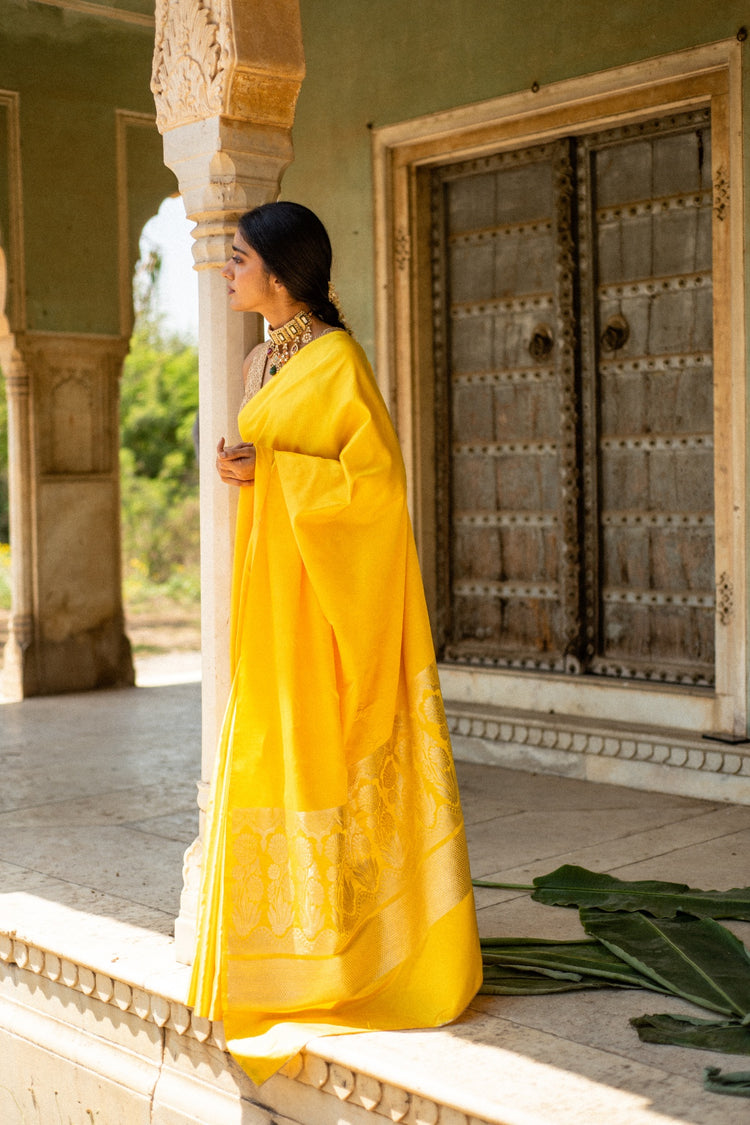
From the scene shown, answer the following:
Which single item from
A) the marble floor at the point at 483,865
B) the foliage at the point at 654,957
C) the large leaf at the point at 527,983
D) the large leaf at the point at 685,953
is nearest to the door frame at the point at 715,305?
the marble floor at the point at 483,865

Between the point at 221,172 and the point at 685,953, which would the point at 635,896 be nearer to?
the point at 685,953

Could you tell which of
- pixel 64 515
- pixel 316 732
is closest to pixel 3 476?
pixel 64 515

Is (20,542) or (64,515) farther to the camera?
(64,515)

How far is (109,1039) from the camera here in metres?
3.47

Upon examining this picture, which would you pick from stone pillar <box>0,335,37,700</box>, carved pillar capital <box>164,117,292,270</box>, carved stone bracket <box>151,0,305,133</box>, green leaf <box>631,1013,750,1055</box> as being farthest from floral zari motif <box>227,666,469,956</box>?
stone pillar <box>0,335,37,700</box>

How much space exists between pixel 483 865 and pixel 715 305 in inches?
95.4

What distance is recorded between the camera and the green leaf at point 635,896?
3641mm

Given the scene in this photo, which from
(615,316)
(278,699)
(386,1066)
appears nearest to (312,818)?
(278,699)

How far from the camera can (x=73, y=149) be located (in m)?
8.32

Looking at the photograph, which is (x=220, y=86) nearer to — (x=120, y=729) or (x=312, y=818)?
(x=312, y=818)

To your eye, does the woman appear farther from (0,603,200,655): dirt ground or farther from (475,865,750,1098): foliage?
(0,603,200,655): dirt ground

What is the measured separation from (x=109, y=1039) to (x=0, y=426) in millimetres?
16342

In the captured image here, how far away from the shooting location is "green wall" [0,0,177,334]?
805cm

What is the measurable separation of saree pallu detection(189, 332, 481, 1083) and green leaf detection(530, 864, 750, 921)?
0.80m
